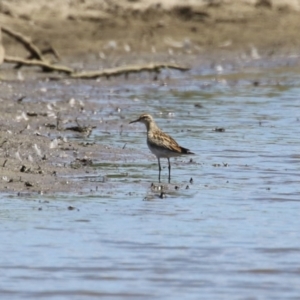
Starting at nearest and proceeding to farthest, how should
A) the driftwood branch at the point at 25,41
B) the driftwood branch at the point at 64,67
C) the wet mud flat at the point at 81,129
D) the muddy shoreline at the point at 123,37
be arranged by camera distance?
the wet mud flat at the point at 81,129
the muddy shoreline at the point at 123,37
the driftwood branch at the point at 25,41
the driftwood branch at the point at 64,67

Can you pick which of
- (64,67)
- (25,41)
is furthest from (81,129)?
(64,67)

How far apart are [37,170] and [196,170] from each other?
1.83m

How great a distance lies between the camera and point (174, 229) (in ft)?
30.3

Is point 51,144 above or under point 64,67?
under

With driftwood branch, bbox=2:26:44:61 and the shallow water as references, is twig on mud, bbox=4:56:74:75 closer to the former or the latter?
driftwood branch, bbox=2:26:44:61

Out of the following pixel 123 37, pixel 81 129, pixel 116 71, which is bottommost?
pixel 81 129

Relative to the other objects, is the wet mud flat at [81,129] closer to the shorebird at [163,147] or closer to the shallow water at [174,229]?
the shallow water at [174,229]

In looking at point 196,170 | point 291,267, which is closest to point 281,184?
point 196,170

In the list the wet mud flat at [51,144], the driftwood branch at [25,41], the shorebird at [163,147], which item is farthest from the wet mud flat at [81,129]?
the driftwood branch at [25,41]

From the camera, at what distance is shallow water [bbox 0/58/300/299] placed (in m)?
7.63

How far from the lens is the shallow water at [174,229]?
300 inches

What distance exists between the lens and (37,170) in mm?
A: 11398

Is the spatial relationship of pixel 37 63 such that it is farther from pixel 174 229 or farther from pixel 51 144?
pixel 174 229

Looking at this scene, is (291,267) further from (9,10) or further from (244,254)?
(9,10)
